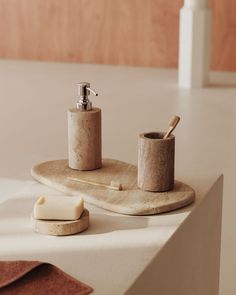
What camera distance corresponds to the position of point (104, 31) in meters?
4.24

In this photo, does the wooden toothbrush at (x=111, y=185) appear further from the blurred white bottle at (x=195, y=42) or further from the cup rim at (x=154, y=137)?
the blurred white bottle at (x=195, y=42)

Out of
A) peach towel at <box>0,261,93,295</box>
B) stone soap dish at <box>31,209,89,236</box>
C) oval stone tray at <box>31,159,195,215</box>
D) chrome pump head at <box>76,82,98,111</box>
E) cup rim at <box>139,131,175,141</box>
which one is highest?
chrome pump head at <box>76,82,98,111</box>

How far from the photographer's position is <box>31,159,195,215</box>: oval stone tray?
108 cm

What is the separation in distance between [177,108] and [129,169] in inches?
68.9

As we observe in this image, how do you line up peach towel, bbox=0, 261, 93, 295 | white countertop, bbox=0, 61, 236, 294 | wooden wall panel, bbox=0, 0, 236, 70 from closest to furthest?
peach towel, bbox=0, 261, 93, 295 → white countertop, bbox=0, 61, 236, 294 → wooden wall panel, bbox=0, 0, 236, 70

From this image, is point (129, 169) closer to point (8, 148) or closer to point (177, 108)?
point (8, 148)

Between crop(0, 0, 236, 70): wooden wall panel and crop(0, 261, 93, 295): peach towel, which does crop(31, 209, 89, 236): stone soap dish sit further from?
crop(0, 0, 236, 70): wooden wall panel

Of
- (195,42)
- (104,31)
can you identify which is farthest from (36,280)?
(104,31)

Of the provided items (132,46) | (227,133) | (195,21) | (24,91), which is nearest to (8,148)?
(227,133)

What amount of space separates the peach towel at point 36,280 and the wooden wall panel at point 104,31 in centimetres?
324

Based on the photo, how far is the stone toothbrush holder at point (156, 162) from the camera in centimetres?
113

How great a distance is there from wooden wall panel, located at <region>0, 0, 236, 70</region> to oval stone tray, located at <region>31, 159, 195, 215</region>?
2840 millimetres

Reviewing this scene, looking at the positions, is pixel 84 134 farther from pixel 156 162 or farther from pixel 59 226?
pixel 59 226

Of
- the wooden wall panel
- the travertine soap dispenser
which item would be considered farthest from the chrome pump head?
the wooden wall panel
